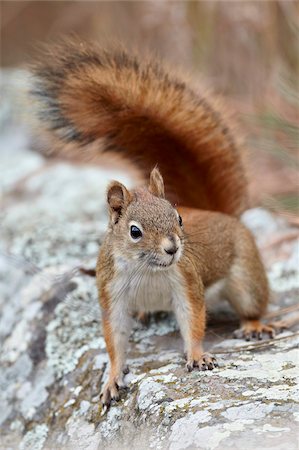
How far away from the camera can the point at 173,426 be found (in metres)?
1.63

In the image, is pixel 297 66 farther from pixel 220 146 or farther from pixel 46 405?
pixel 46 405

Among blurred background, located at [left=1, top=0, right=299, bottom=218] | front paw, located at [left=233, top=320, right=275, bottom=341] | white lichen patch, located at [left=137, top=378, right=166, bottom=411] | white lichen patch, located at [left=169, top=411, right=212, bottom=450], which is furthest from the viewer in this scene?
blurred background, located at [left=1, top=0, right=299, bottom=218]

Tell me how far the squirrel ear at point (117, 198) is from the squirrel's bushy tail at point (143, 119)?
40 cm

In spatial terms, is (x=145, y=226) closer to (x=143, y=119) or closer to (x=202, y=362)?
(x=202, y=362)

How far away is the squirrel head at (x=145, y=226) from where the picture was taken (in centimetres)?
184

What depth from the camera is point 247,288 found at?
2361 millimetres

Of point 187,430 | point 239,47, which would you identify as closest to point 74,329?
point 187,430

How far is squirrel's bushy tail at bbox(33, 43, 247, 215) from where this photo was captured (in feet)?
7.54

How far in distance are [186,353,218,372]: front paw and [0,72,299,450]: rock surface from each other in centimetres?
2

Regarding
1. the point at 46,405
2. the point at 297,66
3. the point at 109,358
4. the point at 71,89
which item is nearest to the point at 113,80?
the point at 71,89

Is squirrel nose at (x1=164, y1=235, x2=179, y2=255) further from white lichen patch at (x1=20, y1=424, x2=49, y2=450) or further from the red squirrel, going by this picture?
white lichen patch at (x1=20, y1=424, x2=49, y2=450)

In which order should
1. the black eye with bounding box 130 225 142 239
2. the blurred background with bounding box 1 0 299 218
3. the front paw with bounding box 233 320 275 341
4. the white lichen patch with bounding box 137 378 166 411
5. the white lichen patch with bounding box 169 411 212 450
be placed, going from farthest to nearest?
the blurred background with bounding box 1 0 299 218 → the front paw with bounding box 233 320 275 341 → the black eye with bounding box 130 225 142 239 → the white lichen patch with bounding box 137 378 166 411 → the white lichen patch with bounding box 169 411 212 450

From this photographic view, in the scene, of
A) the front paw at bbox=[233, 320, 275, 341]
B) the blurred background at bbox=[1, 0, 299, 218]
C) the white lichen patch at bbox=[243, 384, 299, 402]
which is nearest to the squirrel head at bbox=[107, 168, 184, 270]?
the white lichen patch at bbox=[243, 384, 299, 402]

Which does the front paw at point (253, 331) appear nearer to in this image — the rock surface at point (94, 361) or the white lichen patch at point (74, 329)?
the rock surface at point (94, 361)
